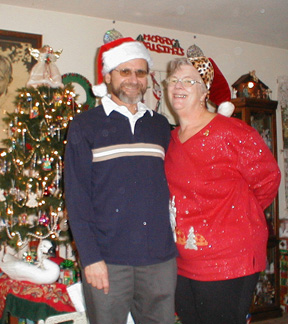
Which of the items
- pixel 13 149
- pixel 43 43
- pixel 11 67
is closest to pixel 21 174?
Result: pixel 13 149

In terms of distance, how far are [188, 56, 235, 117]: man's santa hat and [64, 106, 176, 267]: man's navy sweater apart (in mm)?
452

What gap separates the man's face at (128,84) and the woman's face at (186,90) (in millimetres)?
141

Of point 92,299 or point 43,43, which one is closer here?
point 92,299

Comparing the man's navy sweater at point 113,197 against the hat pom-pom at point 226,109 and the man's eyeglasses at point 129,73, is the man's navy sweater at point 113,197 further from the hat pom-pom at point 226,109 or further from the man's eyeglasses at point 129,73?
the hat pom-pom at point 226,109

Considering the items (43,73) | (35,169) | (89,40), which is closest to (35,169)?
(35,169)

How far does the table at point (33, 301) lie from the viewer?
2363 millimetres

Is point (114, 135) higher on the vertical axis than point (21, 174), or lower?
higher

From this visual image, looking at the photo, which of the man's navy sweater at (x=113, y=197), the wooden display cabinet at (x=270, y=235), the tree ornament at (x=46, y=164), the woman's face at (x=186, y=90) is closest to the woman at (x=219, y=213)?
the woman's face at (x=186, y=90)

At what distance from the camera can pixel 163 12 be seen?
10.5 ft

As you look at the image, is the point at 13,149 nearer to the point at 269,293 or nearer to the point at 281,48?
the point at 269,293

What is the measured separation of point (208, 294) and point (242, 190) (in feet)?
1.49

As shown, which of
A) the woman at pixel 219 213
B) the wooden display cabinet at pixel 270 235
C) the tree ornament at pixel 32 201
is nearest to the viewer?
the woman at pixel 219 213

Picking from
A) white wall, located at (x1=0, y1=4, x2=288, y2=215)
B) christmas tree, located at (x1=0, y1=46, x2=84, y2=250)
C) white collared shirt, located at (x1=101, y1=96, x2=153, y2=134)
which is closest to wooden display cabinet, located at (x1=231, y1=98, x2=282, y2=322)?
white wall, located at (x1=0, y1=4, x2=288, y2=215)

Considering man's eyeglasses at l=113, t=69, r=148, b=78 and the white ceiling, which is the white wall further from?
man's eyeglasses at l=113, t=69, r=148, b=78
